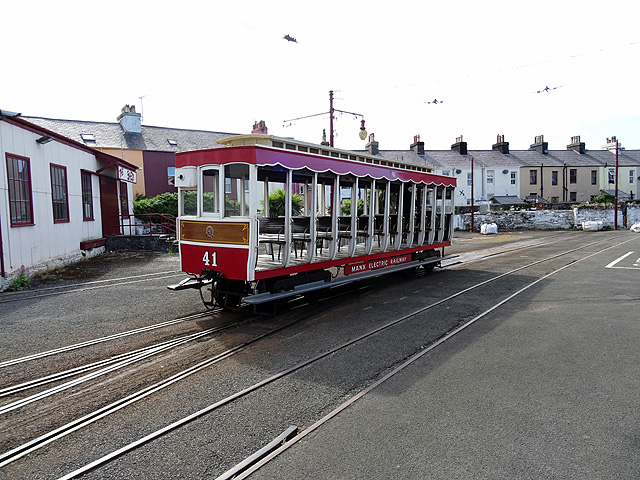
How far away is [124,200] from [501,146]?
40456 millimetres

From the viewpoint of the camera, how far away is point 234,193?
7023 millimetres

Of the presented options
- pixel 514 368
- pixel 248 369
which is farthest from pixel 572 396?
pixel 248 369

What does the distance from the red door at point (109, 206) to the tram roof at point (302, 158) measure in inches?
483

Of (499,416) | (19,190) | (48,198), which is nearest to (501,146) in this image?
(48,198)

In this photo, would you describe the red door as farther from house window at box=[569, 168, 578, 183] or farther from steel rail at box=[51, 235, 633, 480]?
house window at box=[569, 168, 578, 183]

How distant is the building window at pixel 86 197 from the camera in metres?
16.1

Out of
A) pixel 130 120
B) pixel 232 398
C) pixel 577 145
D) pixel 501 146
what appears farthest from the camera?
pixel 577 145

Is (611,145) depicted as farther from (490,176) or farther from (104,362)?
(104,362)

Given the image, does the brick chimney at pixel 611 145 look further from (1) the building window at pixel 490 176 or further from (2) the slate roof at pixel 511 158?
(1) the building window at pixel 490 176

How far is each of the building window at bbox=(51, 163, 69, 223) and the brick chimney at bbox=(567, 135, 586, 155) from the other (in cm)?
5196

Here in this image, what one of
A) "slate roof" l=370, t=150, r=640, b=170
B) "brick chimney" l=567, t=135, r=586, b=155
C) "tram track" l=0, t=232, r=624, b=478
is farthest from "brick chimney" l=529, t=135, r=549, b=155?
"tram track" l=0, t=232, r=624, b=478

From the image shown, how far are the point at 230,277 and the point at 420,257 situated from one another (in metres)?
6.26

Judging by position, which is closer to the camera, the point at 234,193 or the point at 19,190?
the point at 234,193

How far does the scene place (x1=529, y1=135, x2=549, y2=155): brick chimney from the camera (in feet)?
160
